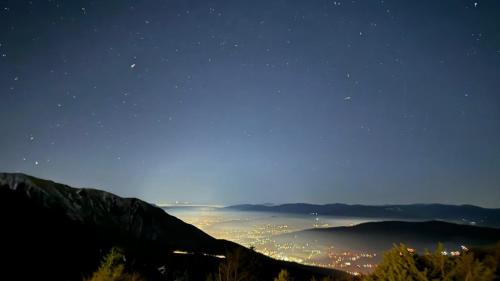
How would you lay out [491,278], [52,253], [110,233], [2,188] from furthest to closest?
[110,233] < [2,188] < [52,253] < [491,278]

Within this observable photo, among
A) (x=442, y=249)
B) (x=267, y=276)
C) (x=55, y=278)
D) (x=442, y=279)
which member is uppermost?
(x=442, y=249)

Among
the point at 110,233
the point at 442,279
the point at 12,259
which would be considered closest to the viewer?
the point at 442,279

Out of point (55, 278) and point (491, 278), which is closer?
point (491, 278)

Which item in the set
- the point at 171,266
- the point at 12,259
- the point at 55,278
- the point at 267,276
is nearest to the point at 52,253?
the point at 12,259

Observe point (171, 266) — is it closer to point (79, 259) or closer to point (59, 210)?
point (79, 259)

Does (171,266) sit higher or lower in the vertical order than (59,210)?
lower

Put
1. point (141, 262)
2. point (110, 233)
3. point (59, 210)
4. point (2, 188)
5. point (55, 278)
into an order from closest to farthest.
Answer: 1. point (55, 278)
2. point (141, 262)
3. point (2, 188)
4. point (59, 210)
5. point (110, 233)

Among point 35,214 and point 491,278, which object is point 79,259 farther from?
point 491,278

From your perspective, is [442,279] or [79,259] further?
[79,259]

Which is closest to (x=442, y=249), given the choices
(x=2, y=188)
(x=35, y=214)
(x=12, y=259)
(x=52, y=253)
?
(x=12, y=259)
